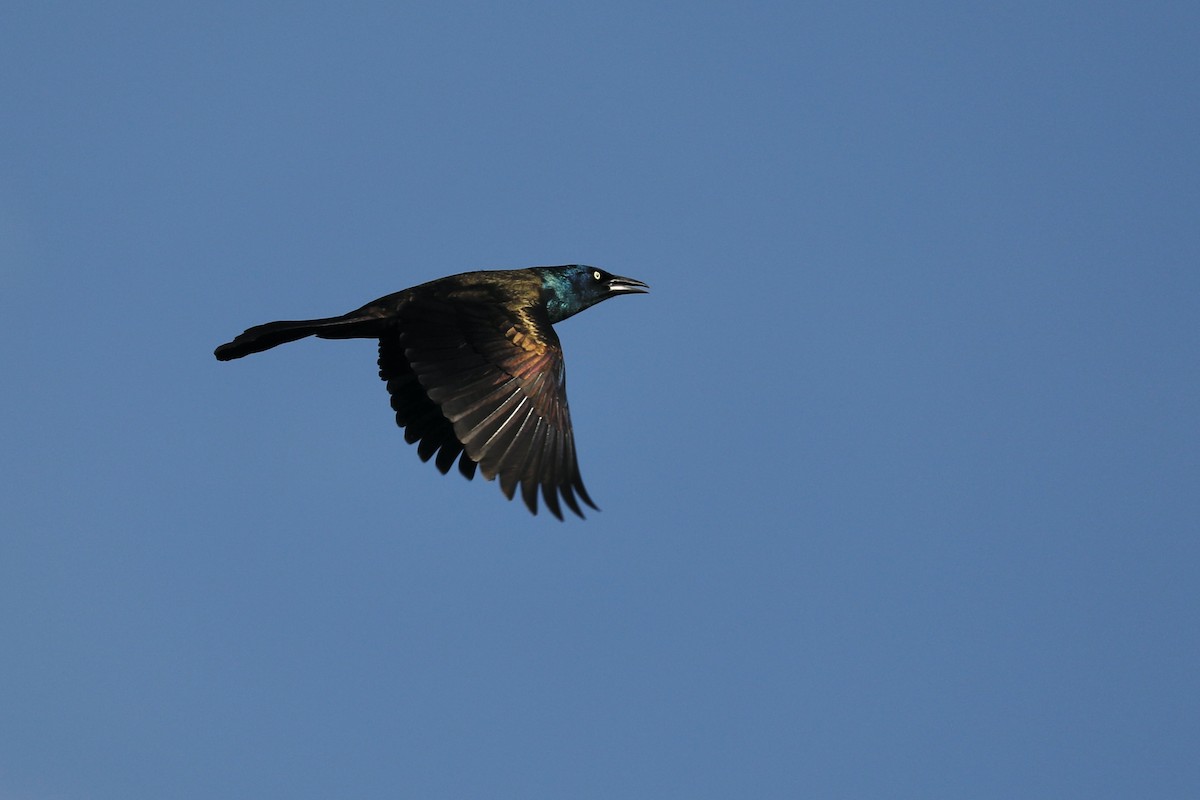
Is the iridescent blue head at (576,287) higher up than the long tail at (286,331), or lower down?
higher up

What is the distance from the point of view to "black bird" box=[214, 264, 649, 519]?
10555 millimetres

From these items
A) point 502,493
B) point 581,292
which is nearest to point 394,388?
point 581,292

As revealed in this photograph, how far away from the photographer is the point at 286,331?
1186 centimetres

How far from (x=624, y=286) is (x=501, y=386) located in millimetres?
3313

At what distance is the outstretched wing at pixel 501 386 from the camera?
10461 millimetres

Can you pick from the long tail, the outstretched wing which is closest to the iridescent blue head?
the outstretched wing

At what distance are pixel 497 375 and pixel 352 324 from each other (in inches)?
58.6

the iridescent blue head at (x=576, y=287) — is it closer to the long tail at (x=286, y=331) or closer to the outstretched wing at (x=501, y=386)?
the outstretched wing at (x=501, y=386)

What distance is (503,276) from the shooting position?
12742 millimetres

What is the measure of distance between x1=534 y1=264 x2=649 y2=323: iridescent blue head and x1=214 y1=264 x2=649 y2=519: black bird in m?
0.04

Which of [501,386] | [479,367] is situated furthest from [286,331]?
[501,386]

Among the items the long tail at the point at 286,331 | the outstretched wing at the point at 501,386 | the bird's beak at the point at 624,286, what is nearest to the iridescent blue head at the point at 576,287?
the bird's beak at the point at 624,286

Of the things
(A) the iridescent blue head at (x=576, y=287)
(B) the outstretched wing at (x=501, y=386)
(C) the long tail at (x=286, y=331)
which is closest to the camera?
(B) the outstretched wing at (x=501, y=386)

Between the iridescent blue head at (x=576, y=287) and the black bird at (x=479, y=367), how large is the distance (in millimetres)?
36
